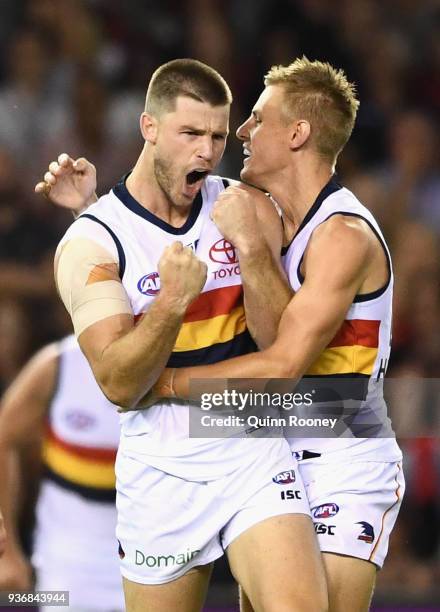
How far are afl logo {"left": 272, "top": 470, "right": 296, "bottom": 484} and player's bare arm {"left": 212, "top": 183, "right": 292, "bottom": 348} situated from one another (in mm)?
399

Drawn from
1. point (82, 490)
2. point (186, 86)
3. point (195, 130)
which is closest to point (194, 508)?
point (195, 130)

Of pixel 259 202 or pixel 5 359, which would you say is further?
pixel 5 359

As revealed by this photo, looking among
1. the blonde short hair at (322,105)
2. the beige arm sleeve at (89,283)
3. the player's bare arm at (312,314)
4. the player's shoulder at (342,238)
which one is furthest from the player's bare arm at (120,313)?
the blonde short hair at (322,105)

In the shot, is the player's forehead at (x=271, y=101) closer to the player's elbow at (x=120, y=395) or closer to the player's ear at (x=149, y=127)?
the player's ear at (x=149, y=127)

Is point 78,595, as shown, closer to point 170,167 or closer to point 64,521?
point 64,521

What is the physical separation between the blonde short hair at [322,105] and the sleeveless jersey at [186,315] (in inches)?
19.1

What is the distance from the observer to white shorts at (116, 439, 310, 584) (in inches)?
142

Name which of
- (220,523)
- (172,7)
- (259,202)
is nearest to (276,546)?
(220,523)

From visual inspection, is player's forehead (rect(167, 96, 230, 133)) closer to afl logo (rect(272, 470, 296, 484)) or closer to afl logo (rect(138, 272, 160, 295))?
afl logo (rect(138, 272, 160, 295))

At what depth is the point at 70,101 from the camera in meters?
7.68

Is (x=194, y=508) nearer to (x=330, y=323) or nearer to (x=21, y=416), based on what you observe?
(x=330, y=323)

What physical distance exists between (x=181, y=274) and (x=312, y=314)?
1.50 feet

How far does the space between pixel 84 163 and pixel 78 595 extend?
1867 millimetres

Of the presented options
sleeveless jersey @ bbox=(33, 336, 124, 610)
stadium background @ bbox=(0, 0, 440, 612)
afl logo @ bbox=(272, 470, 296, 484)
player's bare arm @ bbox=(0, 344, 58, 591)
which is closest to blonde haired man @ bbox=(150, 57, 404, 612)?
afl logo @ bbox=(272, 470, 296, 484)
